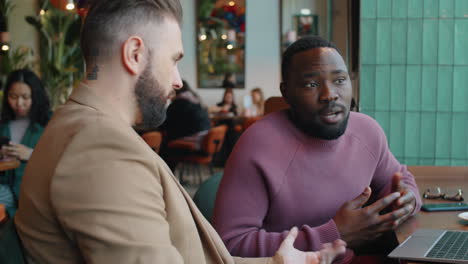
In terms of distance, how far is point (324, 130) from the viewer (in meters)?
1.47

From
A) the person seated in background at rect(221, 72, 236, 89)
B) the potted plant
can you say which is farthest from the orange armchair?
the person seated in background at rect(221, 72, 236, 89)

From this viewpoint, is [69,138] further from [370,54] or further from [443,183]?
[370,54]

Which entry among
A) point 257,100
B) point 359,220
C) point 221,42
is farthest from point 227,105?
point 359,220

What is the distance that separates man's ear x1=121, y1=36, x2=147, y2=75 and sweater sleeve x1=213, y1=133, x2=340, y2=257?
565 mm

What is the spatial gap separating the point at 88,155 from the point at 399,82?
2137 millimetres

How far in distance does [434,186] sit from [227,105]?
637 cm

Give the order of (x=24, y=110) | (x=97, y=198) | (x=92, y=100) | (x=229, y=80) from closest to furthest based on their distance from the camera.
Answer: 1. (x=97, y=198)
2. (x=92, y=100)
3. (x=24, y=110)
4. (x=229, y=80)

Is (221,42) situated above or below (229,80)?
above

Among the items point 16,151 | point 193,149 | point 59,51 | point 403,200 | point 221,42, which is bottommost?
point 193,149

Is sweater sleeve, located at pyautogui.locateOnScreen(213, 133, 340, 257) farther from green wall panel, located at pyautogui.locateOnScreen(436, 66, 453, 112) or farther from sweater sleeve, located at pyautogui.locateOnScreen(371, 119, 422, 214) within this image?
green wall panel, located at pyautogui.locateOnScreen(436, 66, 453, 112)

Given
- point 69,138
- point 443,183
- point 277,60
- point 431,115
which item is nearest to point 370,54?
point 431,115

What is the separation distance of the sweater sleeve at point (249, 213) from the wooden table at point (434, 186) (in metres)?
0.25

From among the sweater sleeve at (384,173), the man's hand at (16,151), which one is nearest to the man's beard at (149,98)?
the sweater sleeve at (384,173)

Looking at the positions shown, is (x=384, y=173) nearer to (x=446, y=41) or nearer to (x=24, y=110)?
(x=446, y=41)
